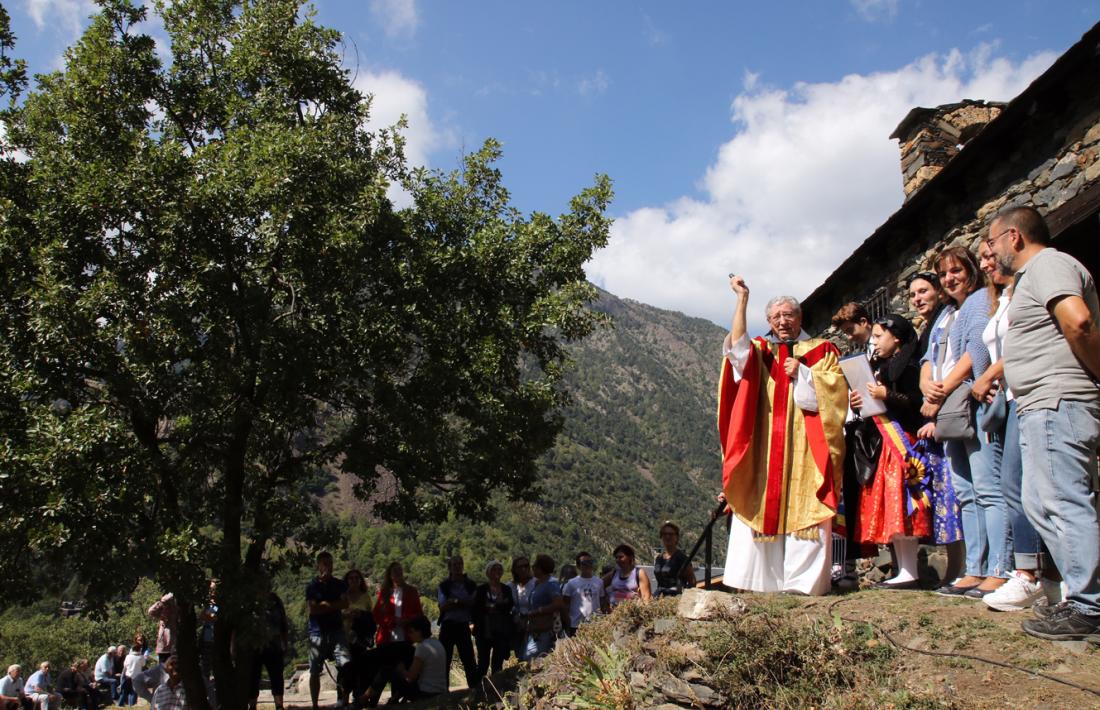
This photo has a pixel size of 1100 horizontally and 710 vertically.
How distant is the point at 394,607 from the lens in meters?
8.69

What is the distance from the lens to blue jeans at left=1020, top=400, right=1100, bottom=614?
3365 millimetres

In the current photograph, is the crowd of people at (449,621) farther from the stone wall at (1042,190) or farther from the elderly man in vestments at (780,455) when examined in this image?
the stone wall at (1042,190)

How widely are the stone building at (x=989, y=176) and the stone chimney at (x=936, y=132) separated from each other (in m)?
0.01

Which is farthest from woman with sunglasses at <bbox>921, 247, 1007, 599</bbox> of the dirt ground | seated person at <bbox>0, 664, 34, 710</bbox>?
seated person at <bbox>0, 664, 34, 710</bbox>

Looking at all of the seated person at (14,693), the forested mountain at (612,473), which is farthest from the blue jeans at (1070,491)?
the seated person at (14,693)

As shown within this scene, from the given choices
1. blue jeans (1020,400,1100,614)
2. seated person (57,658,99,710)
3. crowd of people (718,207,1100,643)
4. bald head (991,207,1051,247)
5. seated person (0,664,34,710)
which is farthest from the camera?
seated person (57,658,99,710)

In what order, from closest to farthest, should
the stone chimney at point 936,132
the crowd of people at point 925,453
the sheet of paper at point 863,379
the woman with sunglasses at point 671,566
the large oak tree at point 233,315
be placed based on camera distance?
the crowd of people at point 925,453 < the sheet of paper at point 863,379 < the woman with sunglasses at point 671,566 < the large oak tree at point 233,315 < the stone chimney at point 936,132

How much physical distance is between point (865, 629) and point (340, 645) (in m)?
5.99

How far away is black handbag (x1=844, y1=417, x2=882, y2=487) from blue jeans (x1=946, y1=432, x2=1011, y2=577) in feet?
1.68

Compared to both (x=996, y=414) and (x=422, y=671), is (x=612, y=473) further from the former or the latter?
(x=996, y=414)

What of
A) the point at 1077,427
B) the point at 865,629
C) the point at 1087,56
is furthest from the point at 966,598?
the point at 1087,56

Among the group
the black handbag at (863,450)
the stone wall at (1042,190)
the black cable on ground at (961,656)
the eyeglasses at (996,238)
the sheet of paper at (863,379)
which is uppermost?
the stone wall at (1042,190)

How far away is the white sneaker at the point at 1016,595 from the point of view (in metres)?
4.00

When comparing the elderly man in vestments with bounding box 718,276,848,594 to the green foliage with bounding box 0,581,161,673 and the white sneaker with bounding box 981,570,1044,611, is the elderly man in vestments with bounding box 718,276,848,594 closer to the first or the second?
the white sneaker with bounding box 981,570,1044,611
